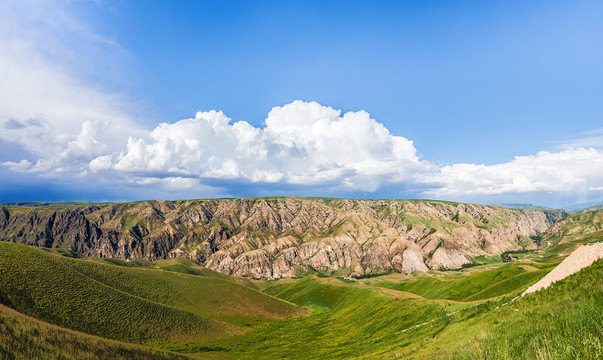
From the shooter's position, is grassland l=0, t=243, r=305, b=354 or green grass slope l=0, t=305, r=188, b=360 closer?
green grass slope l=0, t=305, r=188, b=360

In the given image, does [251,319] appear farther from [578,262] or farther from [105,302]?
[578,262]

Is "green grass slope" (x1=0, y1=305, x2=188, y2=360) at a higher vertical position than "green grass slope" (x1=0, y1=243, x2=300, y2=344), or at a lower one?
higher

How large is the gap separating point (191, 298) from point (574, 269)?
126 m

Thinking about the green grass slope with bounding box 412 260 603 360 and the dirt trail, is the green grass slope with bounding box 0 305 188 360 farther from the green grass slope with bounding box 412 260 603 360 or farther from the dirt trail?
the dirt trail

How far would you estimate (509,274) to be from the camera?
87.6m

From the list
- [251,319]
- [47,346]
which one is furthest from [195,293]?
[47,346]

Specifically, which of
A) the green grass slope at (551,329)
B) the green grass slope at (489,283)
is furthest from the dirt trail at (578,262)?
the green grass slope at (489,283)

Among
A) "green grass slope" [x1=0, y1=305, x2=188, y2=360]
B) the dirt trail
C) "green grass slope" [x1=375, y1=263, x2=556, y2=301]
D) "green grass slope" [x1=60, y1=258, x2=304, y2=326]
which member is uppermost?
the dirt trail

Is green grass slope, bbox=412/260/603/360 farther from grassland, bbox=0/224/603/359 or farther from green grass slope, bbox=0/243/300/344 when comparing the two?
green grass slope, bbox=0/243/300/344

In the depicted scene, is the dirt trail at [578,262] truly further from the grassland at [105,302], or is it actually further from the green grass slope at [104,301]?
the green grass slope at [104,301]

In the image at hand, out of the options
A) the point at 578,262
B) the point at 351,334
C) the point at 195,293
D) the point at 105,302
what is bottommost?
the point at 195,293

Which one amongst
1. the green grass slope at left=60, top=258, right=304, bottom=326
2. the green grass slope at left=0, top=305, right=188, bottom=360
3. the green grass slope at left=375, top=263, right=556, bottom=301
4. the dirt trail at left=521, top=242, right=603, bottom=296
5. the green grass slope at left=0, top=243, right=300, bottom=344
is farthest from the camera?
the green grass slope at left=60, top=258, right=304, bottom=326

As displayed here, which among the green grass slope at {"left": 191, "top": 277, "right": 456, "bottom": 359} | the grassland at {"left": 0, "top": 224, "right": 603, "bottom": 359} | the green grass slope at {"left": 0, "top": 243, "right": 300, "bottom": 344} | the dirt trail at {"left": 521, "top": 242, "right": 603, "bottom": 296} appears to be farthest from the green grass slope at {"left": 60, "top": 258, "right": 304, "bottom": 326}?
the dirt trail at {"left": 521, "top": 242, "right": 603, "bottom": 296}

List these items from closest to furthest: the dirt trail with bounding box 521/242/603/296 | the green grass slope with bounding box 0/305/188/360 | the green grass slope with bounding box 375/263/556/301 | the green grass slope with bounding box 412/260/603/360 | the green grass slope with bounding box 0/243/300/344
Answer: the green grass slope with bounding box 412/260/603/360
the green grass slope with bounding box 0/305/188/360
the dirt trail with bounding box 521/242/603/296
the green grass slope with bounding box 0/243/300/344
the green grass slope with bounding box 375/263/556/301
